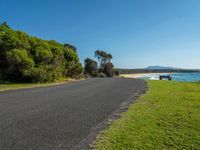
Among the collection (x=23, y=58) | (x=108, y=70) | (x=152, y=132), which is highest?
(x=23, y=58)

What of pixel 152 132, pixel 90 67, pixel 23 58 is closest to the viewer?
pixel 152 132

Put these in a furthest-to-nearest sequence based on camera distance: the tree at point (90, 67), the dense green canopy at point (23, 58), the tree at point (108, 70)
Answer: the tree at point (108, 70), the tree at point (90, 67), the dense green canopy at point (23, 58)

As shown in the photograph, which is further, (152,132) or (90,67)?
(90,67)

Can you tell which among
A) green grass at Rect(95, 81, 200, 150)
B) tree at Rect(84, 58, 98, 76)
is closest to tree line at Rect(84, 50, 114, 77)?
tree at Rect(84, 58, 98, 76)

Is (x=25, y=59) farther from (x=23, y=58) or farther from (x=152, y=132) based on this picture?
(x=152, y=132)

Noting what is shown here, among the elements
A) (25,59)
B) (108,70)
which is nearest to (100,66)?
(108,70)

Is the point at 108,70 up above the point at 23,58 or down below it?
below

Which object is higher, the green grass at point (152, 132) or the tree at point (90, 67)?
the tree at point (90, 67)

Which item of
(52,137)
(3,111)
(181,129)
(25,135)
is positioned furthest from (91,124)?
(3,111)

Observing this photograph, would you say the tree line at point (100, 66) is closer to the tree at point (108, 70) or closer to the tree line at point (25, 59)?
the tree at point (108, 70)

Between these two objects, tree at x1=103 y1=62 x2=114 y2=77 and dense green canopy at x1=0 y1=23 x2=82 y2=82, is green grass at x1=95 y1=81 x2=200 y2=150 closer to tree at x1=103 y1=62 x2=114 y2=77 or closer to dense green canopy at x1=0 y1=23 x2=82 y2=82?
dense green canopy at x1=0 y1=23 x2=82 y2=82

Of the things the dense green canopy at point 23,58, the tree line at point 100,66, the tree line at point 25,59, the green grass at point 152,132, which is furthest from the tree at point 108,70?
the green grass at point 152,132

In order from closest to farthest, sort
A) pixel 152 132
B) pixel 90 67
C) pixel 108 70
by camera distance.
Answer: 1. pixel 152 132
2. pixel 90 67
3. pixel 108 70

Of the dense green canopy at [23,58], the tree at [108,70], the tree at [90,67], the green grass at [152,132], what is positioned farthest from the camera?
the tree at [108,70]
